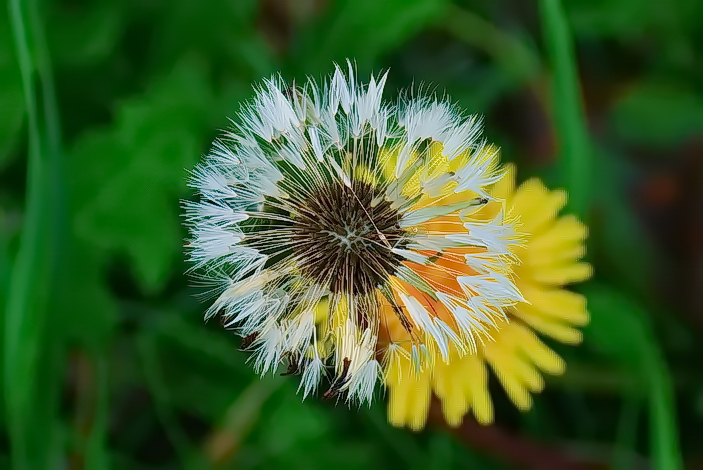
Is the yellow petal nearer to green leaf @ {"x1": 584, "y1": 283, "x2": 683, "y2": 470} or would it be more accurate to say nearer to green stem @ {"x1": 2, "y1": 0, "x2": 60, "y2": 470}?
green leaf @ {"x1": 584, "y1": 283, "x2": 683, "y2": 470}

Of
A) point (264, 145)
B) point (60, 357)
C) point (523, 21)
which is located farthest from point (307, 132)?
point (523, 21)

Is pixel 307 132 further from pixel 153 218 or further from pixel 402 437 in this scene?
pixel 402 437

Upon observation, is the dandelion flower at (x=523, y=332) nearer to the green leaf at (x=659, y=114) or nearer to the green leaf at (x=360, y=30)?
the green leaf at (x=360, y=30)

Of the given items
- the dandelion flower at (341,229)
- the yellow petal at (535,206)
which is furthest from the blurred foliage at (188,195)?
the dandelion flower at (341,229)

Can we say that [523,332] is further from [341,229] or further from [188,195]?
[188,195]

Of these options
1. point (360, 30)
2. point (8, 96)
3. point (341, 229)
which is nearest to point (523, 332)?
point (341, 229)

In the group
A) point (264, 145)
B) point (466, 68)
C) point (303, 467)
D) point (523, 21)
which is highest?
point (523, 21)
